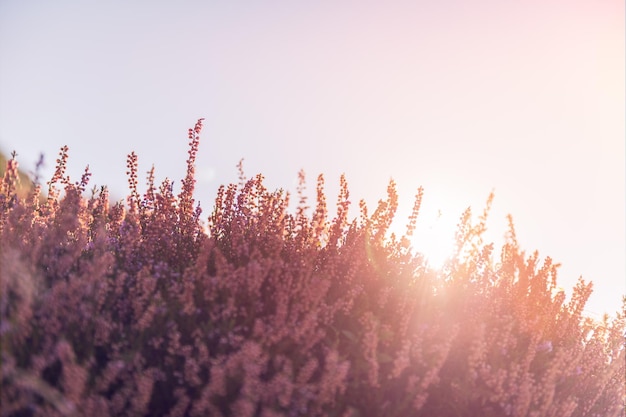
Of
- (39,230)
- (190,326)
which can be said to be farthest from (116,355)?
(39,230)

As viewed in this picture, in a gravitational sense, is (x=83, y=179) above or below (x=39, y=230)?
above

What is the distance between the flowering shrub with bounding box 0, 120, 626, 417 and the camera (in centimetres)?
279

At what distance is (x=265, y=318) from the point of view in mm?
3209

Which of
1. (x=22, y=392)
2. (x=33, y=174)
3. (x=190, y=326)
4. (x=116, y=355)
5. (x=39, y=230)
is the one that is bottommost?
(x=22, y=392)

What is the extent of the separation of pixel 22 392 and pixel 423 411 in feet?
6.72

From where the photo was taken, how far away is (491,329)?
404 centimetres

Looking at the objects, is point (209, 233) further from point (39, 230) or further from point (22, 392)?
point (22, 392)

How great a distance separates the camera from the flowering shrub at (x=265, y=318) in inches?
110

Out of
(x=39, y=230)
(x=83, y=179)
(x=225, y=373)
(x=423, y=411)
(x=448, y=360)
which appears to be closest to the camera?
(x=225, y=373)

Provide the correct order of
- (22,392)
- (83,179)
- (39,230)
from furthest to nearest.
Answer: (83,179), (39,230), (22,392)

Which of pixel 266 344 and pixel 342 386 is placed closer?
pixel 342 386

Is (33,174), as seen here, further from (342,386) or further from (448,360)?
(448,360)

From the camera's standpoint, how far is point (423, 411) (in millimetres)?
3473

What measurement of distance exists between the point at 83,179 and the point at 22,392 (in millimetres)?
2083
